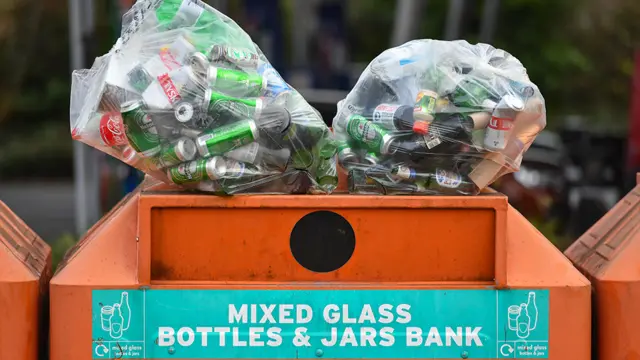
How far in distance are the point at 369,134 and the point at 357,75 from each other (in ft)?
43.5

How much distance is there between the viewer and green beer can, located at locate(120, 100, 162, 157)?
2898 millimetres

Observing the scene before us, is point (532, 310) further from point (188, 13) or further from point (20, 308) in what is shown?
point (20, 308)

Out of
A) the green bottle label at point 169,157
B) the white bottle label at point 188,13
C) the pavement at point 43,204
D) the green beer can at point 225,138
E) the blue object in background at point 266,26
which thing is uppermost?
the blue object in background at point 266,26

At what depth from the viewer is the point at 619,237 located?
326 centimetres

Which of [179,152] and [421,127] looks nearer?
[179,152]

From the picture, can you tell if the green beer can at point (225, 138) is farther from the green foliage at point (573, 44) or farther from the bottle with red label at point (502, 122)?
the green foliage at point (573, 44)

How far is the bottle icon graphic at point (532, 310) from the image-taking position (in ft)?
9.55

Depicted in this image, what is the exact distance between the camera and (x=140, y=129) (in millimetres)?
2922

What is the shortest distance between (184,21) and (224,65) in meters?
0.23

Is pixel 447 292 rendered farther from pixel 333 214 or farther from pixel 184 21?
pixel 184 21

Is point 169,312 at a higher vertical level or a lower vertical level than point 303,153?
lower

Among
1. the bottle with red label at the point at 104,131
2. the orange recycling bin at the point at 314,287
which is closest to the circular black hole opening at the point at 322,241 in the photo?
the orange recycling bin at the point at 314,287

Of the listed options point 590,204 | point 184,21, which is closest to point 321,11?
point 590,204

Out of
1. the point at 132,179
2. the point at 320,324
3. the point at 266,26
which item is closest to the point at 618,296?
the point at 320,324
